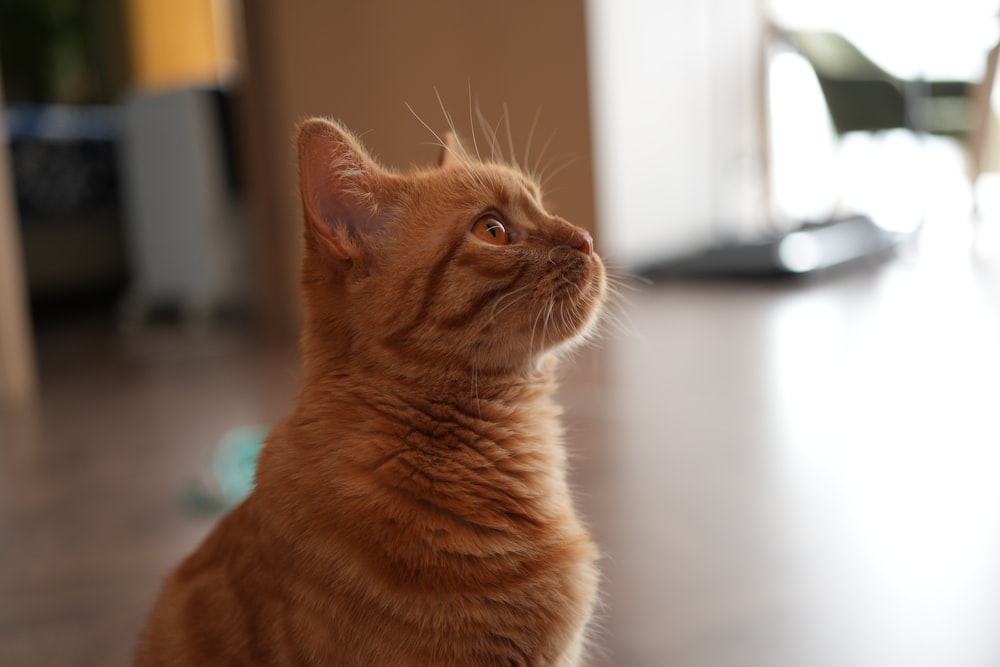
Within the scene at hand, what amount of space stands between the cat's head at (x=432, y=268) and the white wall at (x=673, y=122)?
306cm

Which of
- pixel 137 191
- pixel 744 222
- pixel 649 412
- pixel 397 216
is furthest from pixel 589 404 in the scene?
pixel 744 222

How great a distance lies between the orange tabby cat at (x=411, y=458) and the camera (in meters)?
0.83

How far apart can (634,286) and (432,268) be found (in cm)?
190

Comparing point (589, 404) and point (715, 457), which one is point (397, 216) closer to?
point (715, 457)

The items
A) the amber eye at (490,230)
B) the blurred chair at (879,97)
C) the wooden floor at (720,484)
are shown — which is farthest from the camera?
the blurred chair at (879,97)

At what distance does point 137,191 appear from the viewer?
15.3 feet

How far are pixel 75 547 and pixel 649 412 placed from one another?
143 cm

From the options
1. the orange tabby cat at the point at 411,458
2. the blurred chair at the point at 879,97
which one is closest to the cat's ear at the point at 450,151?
the orange tabby cat at the point at 411,458

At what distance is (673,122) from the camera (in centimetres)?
493

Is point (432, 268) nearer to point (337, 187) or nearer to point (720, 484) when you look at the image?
point (337, 187)

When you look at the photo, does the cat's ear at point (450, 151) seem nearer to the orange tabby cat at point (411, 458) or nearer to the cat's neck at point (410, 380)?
the orange tabby cat at point (411, 458)

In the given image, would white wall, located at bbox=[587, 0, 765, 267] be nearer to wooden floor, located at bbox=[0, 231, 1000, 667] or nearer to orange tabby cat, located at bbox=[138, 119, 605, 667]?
wooden floor, located at bbox=[0, 231, 1000, 667]

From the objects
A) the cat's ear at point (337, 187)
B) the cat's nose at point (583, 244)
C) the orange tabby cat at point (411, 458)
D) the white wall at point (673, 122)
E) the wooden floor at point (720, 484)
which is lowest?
the wooden floor at point (720, 484)

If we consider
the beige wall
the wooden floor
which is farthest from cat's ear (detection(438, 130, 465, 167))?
the beige wall
